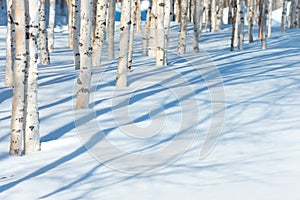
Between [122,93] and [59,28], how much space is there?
2996cm

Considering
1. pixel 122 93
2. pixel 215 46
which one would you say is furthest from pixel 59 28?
pixel 122 93

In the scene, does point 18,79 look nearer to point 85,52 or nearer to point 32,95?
point 32,95

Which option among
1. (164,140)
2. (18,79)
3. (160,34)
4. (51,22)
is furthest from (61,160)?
(51,22)

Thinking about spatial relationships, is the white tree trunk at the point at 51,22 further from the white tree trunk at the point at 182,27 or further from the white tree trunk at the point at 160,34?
the white tree trunk at the point at 160,34

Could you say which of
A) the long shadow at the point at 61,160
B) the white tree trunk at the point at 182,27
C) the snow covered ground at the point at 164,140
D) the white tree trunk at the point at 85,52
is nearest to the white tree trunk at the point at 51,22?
the white tree trunk at the point at 182,27

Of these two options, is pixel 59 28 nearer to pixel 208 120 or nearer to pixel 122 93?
pixel 122 93

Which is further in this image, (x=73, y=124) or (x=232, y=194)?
(x=73, y=124)

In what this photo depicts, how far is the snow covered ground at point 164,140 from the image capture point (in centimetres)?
555

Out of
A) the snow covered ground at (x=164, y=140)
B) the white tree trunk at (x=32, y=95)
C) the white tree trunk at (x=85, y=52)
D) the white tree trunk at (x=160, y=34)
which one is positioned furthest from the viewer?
the white tree trunk at (x=160, y=34)

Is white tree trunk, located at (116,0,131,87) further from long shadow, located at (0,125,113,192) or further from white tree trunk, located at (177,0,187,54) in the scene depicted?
white tree trunk, located at (177,0,187,54)

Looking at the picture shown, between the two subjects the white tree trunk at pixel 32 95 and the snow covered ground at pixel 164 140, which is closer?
the snow covered ground at pixel 164 140

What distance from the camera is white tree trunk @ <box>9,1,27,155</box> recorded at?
23.1ft

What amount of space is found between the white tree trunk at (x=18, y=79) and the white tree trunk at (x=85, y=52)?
2435 mm

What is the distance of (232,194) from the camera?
5.20 metres
